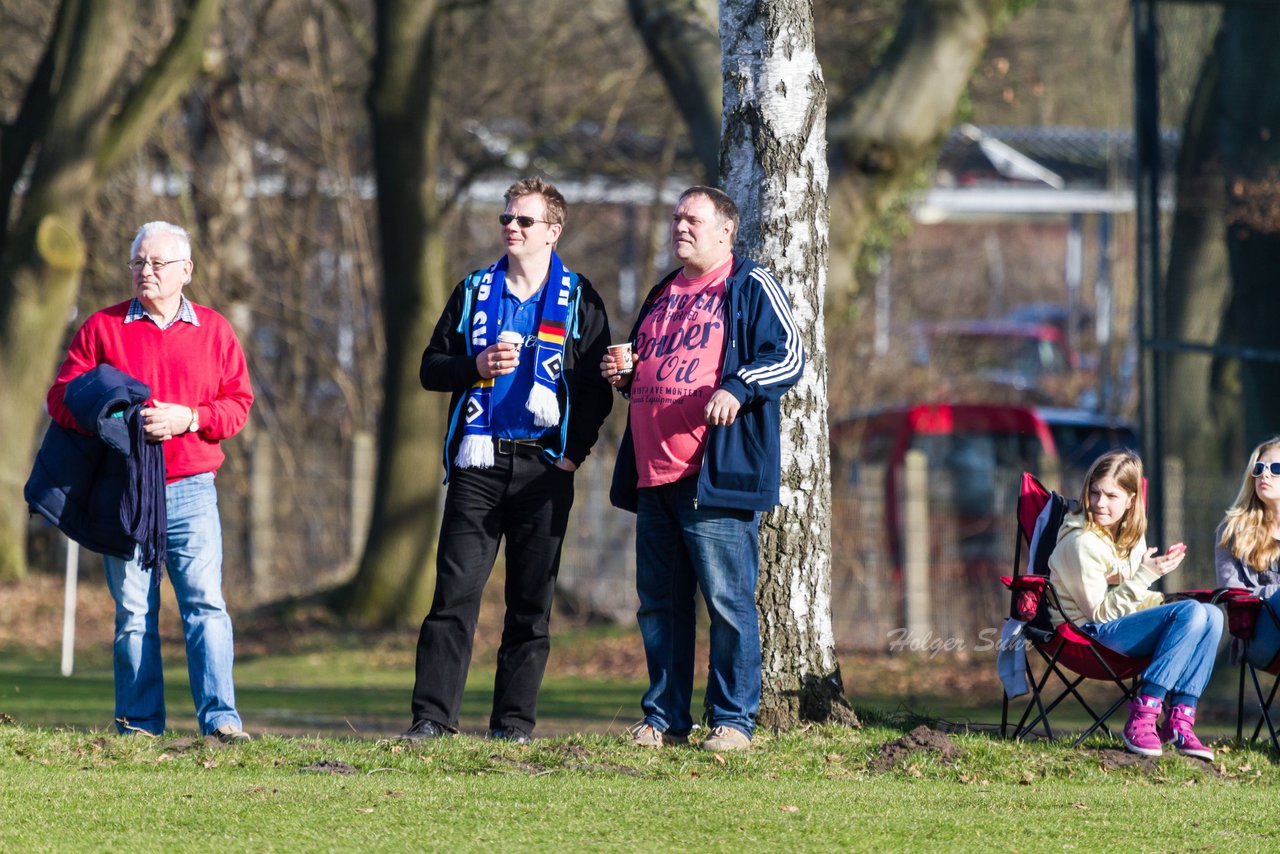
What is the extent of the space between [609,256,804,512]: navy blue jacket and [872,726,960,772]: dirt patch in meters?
1.06

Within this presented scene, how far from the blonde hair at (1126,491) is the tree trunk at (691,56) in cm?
528

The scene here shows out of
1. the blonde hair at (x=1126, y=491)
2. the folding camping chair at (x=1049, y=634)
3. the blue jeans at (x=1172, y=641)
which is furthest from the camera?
the blonde hair at (x=1126, y=491)

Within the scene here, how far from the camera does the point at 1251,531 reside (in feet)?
24.0

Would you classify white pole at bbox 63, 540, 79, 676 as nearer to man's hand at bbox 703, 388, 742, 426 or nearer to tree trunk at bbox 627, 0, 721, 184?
tree trunk at bbox 627, 0, 721, 184

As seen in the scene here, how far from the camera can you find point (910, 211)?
21.5 meters

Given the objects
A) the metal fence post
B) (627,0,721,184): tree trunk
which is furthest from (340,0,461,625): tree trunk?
the metal fence post

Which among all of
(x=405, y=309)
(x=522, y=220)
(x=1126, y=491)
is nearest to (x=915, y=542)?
(x=405, y=309)

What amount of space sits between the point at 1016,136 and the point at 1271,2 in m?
26.0

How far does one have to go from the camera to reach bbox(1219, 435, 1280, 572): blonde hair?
7.32 metres

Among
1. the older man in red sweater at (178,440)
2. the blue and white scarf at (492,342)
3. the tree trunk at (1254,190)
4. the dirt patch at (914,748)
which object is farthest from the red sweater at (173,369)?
the tree trunk at (1254,190)

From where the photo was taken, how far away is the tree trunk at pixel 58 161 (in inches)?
625

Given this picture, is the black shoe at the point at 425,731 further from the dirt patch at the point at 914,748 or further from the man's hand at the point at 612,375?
the dirt patch at the point at 914,748

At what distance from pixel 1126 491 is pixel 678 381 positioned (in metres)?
1.95

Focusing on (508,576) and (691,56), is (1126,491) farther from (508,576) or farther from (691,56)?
(691,56)
